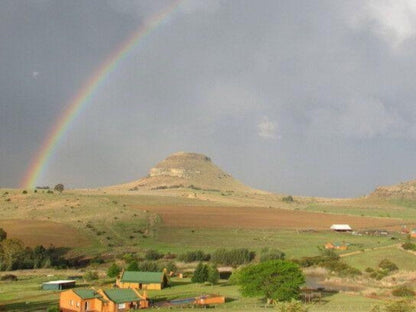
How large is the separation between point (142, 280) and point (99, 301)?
11.3m

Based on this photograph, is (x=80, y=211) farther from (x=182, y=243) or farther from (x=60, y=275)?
(x=60, y=275)

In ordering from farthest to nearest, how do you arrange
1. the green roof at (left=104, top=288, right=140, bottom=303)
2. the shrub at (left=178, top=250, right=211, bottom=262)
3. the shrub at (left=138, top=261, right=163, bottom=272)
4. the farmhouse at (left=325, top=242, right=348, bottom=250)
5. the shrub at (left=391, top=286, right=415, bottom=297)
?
1. the farmhouse at (left=325, top=242, right=348, bottom=250)
2. the shrub at (left=178, top=250, right=211, bottom=262)
3. the shrub at (left=138, top=261, right=163, bottom=272)
4. the shrub at (left=391, top=286, right=415, bottom=297)
5. the green roof at (left=104, top=288, right=140, bottom=303)

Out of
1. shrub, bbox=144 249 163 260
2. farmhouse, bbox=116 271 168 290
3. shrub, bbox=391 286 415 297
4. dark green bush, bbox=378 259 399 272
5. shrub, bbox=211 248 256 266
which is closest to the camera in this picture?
shrub, bbox=391 286 415 297

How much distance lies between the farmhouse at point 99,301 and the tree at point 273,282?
970 centimetres

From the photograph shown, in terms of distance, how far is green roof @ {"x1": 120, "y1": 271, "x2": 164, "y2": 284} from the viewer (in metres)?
55.8

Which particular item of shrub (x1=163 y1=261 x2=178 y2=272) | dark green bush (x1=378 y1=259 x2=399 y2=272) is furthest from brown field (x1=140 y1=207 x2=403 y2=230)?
dark green bush (x1=378 y1=259 x2=399 y2=272)

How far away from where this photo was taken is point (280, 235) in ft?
323

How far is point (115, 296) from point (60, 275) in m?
21.8

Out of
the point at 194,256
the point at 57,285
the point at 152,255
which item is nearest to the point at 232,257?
the point at 194,256

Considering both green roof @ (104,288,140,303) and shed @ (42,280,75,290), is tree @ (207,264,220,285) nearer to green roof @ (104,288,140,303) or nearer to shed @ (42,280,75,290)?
green roof @ (104,288,140,303)

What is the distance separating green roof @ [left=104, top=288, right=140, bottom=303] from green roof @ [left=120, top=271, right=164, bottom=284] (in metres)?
8.08

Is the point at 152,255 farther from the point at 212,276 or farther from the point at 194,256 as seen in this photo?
the point at 212,276

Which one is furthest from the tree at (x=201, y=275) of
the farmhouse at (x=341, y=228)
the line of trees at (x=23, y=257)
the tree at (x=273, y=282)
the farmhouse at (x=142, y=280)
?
the farmhouse at (x=341, y=228)

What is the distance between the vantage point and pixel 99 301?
147ft
